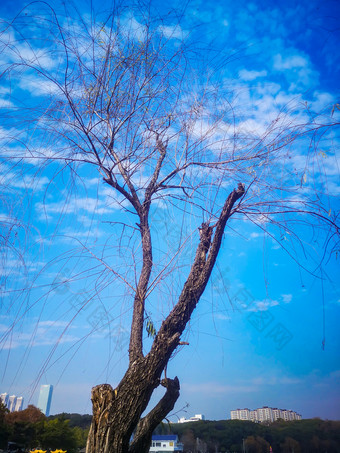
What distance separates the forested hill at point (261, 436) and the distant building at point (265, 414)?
866 millimetres

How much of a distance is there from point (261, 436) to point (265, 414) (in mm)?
10816

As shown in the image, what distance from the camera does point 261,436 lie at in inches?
1312

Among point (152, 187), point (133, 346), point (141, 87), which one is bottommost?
point (133, 346)

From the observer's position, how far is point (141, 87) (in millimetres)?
2471

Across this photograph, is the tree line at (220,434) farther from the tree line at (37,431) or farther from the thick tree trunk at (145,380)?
the thick tree trunk at (145,380)

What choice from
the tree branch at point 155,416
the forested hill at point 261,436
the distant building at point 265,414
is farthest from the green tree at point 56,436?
the tree branch at point 155,416

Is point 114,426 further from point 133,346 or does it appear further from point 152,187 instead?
point 152,187

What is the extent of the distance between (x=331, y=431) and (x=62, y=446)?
22.6 metres

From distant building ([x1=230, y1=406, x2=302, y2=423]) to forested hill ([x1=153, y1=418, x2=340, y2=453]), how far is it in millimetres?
866

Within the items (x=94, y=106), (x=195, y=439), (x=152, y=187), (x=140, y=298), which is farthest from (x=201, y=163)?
(x=195, y=439)

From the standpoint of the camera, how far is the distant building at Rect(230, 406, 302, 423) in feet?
108

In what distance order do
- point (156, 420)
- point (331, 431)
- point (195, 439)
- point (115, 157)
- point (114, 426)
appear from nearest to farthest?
point (114, 426) < point (156, 420) < point (115, 157) < point (331, 431) < point (195, 439)

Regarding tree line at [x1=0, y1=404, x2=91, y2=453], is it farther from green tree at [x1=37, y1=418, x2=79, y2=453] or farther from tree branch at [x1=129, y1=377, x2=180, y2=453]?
tree branch at [x1=129, y1=377, x2=180, y2=453]

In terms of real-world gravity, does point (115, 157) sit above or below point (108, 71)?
below
